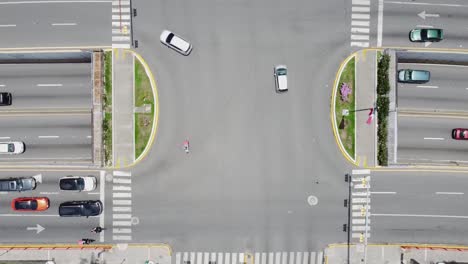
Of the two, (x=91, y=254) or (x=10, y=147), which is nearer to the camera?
(x=10, y=147)

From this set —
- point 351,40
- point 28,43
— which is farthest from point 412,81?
point 28,43

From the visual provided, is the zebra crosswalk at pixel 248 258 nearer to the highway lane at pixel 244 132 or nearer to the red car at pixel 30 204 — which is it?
the highway lane at pixel 244 132

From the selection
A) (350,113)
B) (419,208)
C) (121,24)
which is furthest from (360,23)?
(121,24)

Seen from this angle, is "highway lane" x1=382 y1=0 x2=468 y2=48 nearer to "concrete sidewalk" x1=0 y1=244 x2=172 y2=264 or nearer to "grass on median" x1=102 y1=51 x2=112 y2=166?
"grass on median" x1=102 y1=51 x2=112 y2=166

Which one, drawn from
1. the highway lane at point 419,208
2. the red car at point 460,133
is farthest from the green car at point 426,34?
the highway lane at point 419,208

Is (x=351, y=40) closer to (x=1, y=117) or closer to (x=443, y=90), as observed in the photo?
(x=443, y=90)

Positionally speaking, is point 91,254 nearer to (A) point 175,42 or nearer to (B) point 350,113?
(A) point 175,42
